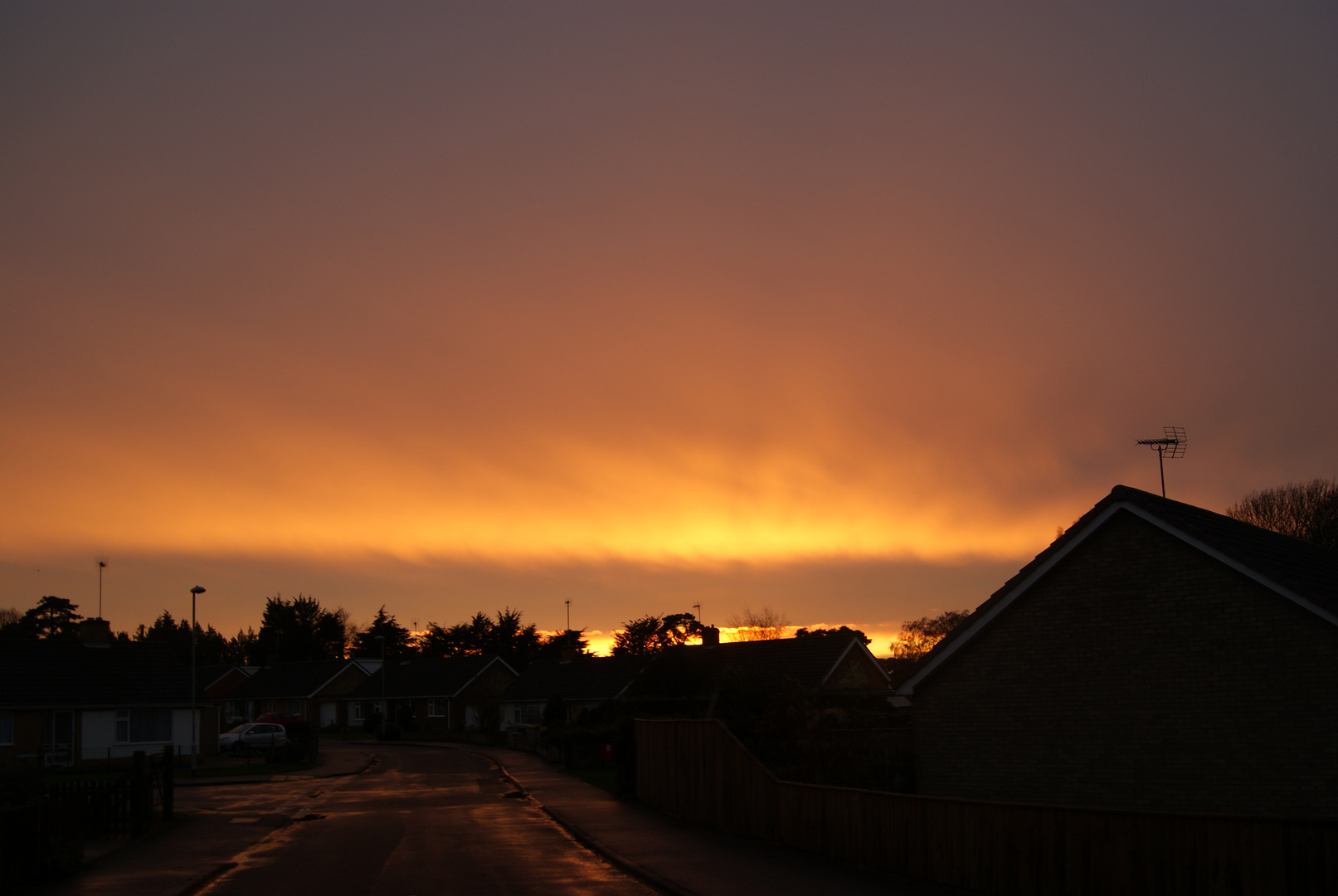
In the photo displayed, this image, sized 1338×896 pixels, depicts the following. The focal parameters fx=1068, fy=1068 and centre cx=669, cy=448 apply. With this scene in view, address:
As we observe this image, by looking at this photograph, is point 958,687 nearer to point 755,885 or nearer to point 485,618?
point 755,885

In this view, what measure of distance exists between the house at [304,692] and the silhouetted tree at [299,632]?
1324 inches

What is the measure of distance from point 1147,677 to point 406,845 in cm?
1252

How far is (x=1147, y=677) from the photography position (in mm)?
16625

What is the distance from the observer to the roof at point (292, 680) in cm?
8725

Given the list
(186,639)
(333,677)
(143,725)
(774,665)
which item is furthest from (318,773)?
(186,639)

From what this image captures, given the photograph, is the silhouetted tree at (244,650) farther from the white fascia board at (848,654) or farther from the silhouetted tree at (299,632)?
the white fascia board at (848,654)

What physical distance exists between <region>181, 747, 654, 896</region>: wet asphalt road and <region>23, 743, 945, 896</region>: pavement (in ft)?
0.14

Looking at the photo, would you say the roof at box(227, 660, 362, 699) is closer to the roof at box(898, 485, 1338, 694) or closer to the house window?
the house window

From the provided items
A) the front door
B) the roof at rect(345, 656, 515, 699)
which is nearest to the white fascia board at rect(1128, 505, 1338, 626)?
the front door

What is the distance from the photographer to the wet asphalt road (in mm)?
14180

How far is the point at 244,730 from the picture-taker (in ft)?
179

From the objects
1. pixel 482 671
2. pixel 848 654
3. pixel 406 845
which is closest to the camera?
pixel 406 845

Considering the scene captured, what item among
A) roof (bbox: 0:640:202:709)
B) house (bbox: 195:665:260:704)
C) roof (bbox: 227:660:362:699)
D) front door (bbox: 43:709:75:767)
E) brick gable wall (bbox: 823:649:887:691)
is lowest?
house (bbox: 195:665:260:704)

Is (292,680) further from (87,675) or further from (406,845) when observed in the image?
(406,845)
